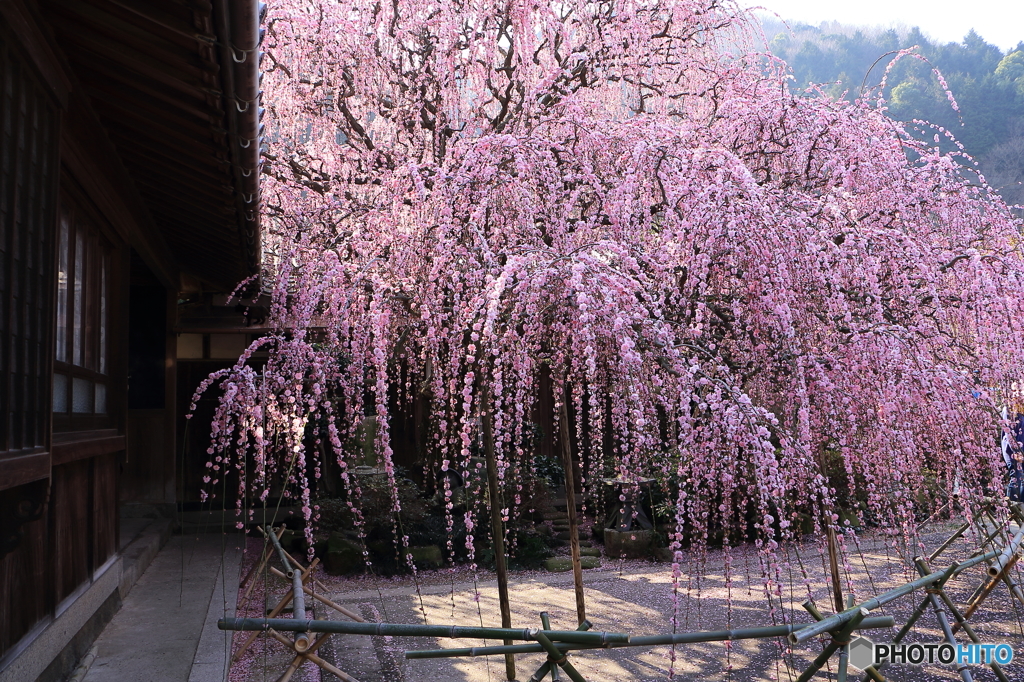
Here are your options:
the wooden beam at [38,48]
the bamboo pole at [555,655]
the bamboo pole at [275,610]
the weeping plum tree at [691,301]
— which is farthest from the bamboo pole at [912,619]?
the wooden beam at [38,48]

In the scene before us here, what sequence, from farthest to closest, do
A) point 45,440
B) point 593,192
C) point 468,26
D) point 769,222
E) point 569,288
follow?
point 468,26, point 593,192, point 769,222, point 569,288, point 45,440

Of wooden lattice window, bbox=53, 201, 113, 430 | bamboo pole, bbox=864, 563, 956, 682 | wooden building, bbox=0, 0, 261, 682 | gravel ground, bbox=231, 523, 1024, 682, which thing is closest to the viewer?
bamboo pole, bbox=864, 563, 956, 682

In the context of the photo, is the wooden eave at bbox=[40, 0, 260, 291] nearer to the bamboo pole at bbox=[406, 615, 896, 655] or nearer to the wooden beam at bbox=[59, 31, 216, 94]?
the wooden beam at bbox=[59, 31, 216, 94]

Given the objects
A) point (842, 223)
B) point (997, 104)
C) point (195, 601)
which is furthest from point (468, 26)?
point (997, 104)

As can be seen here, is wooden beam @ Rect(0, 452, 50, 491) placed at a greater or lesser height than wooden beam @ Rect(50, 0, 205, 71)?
lesser

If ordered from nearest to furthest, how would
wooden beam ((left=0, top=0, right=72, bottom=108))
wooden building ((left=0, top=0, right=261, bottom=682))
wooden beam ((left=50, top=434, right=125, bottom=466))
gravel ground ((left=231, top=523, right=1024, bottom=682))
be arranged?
1. wooden beam ((left=0, top=0, right=72, bottom=108))
2. wooden building ((left=0, top=0, right=261, bottom=682))
3. wooden beam ((left=50, top=434, right=125, bottom=466))
4. gravel ground ((left=231, top=523, right=1024, bottom=682))

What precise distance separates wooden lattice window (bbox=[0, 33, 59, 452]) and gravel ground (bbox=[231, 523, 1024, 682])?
6.60 ft

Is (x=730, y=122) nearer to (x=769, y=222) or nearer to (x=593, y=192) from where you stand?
(x=593, y=192)

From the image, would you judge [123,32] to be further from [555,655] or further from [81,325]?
[555,655]

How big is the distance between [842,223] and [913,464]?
1676 millimetres

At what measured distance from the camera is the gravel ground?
4977mm

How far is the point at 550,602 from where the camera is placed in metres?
7.14

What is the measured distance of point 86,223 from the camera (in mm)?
5438

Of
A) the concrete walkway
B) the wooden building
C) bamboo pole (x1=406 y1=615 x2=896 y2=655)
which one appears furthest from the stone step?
bamboo pole (x1=406 y1=615 x2=896 y2=655)
